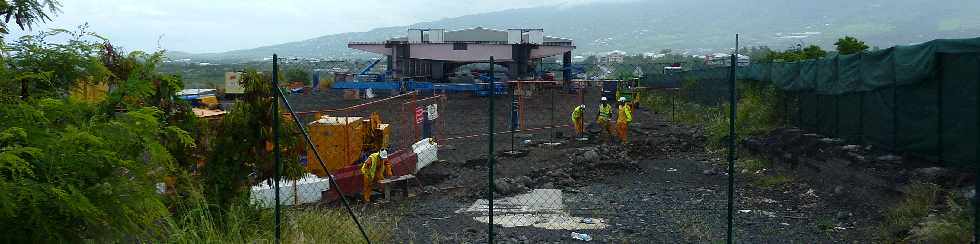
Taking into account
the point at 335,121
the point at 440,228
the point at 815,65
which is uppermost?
the point at 815,65

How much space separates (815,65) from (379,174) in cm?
853

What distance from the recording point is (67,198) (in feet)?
12.4

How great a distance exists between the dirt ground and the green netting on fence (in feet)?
4.34

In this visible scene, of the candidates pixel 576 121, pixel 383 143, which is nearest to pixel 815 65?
pixel 576 121

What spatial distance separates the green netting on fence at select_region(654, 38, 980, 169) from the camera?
9.61m

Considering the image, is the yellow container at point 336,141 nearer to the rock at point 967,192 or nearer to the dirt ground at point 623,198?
the dirt ground at point 623,198

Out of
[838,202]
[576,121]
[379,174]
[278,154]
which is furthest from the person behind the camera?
[576,121]

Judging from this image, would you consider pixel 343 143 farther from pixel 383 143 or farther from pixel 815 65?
pixel 815 65

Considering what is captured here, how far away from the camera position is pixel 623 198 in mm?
11734

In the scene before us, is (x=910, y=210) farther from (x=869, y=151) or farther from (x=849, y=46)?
(x=849, y=46)

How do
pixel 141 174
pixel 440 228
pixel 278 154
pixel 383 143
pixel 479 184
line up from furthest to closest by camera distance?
1. pixel 383 143
2. pixel 479 184
3. pixel 440 228
4. pixel 278 154
5. pixel 141 174

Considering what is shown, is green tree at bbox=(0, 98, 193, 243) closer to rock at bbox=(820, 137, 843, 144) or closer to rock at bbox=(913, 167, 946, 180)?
rock at bbox=(913, 167, 946, 180)

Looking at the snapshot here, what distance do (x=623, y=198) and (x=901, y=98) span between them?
4.07 m

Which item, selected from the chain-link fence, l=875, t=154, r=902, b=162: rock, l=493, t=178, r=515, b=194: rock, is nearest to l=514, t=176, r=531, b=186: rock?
l=493, t=178, r=515, b=194: rock
